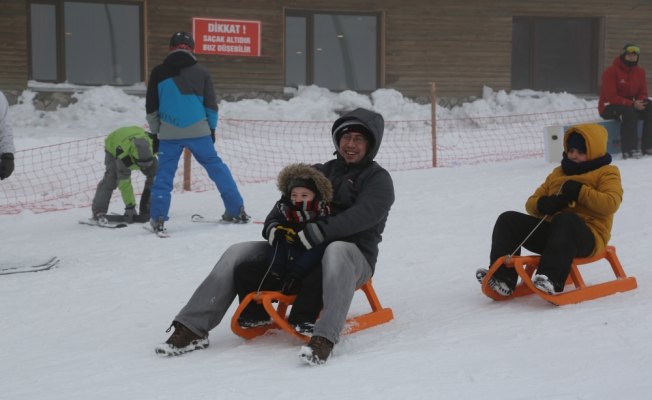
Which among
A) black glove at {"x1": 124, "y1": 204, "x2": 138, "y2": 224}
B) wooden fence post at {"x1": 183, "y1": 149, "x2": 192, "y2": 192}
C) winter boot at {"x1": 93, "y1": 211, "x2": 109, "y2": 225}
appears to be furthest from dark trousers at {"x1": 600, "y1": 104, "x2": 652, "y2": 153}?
winter boot at {"x1": 93, "y1": 211, "x2": 109, "y2": 225}

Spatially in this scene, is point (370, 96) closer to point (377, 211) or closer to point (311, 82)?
point (311, 82)

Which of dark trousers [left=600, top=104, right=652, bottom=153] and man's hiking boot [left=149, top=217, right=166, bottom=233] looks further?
dark trousers [left=600, top=104, right=652, bottom=153]

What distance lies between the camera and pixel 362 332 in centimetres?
506

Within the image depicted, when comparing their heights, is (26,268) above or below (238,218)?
below

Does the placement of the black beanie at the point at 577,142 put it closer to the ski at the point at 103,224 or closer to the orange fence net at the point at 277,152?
the ski at the point at 103,224

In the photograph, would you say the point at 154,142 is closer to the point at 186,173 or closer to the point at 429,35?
the point at 186,173

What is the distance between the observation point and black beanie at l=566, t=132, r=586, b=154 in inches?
218

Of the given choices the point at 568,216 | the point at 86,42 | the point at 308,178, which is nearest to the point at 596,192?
the point at 568,216

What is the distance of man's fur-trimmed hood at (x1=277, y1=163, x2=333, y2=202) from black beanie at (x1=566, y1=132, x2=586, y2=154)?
4.97 ft

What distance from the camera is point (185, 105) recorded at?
340 inches

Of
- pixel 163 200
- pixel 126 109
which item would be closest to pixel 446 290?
pixel 163 200

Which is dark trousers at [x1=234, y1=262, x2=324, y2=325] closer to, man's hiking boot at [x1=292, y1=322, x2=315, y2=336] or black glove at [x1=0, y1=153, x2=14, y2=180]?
man's hiking boot at [x1=292, y1=322, x2=315, y2=336]

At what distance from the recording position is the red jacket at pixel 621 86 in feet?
40.6

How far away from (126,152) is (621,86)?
21.7 ft
